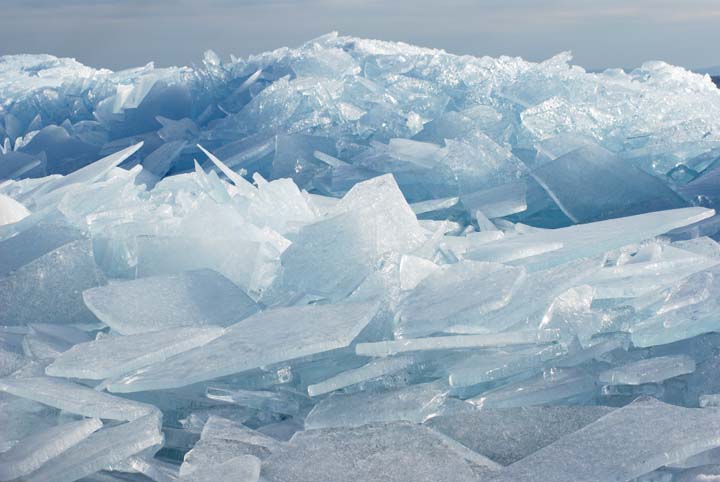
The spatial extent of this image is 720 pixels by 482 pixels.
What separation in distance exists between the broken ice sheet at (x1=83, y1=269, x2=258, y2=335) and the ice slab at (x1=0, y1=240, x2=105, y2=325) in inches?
6.5

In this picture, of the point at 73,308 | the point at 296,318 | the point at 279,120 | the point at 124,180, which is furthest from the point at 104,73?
the point at 296,318

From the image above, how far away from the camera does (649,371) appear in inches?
66.5

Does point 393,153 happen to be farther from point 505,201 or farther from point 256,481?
point 256,481

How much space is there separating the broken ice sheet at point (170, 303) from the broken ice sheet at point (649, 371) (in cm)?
88

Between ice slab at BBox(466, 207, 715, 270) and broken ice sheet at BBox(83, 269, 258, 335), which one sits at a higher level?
ice slab at BBox(466, 207, 715, 270)

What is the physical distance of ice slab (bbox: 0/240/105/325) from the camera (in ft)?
7.48

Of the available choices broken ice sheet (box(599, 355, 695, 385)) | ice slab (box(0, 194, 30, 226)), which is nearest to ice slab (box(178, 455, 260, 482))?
broken ice sheet (box(599, 355, 695, 385))

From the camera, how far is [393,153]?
136 inches

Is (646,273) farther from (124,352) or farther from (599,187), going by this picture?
(124,352)

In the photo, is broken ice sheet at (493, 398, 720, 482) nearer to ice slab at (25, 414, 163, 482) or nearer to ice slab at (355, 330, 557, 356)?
ice slab at (355, 330, 557, 356)

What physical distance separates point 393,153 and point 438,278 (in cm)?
150

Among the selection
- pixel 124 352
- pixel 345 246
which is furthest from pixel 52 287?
pixel 345 246

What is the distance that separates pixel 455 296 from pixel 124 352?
728 mm

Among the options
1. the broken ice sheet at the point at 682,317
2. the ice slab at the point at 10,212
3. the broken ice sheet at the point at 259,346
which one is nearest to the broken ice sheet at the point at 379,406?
the broken ice sheet at the point at 259,346
